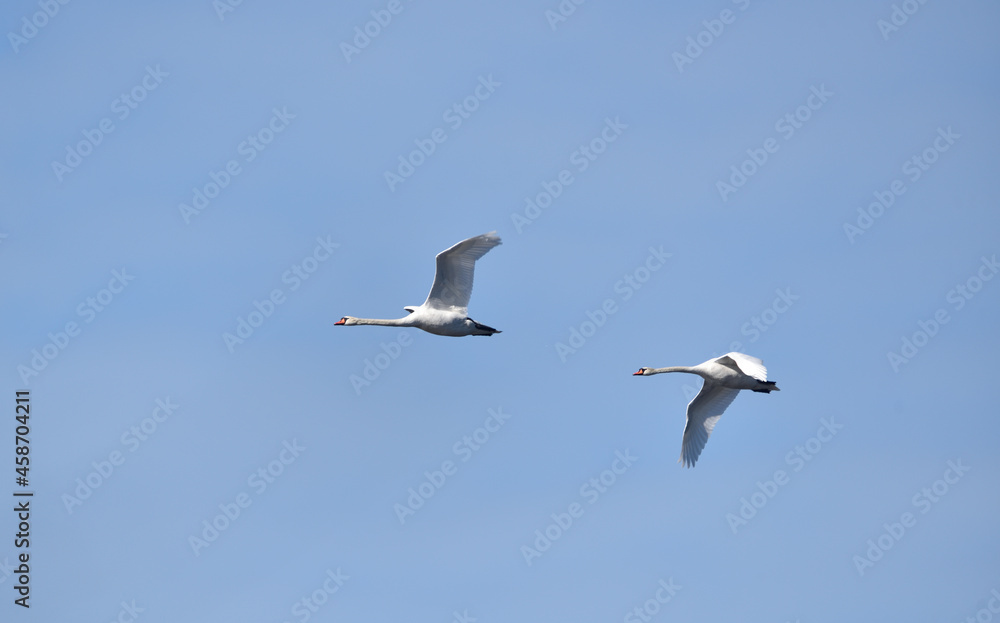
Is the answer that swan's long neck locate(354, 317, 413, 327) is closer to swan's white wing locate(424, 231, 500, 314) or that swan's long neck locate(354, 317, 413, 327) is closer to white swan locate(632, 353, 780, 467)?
swan's white wing locate(424, 231, 500, 314)

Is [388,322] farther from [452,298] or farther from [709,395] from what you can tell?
[709,395]

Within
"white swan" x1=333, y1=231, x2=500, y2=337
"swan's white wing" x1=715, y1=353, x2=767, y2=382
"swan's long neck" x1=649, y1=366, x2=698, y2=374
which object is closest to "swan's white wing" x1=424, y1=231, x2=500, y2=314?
"white swan" x1=333, y1=231, x2=500, y2=337

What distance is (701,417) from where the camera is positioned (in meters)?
41.7

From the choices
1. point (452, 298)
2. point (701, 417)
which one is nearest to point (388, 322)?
point (452, 298)

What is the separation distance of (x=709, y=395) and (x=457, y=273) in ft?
29.7

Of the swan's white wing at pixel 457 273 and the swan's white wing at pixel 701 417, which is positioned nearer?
the swan's white wing at pixel 457 273

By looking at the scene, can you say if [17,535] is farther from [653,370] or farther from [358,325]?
[653,370]

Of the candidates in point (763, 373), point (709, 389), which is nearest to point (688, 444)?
point (709, 389)

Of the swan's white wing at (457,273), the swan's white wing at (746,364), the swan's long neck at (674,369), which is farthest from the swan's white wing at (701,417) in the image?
the swan's white wing at (457,273)

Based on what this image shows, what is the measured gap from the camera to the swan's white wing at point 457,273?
36.9 m

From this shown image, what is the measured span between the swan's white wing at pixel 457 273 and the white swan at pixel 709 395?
24.2ft

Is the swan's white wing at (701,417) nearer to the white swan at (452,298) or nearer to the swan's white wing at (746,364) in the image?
the swan's white wing at (746,364)

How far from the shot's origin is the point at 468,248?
37156mm

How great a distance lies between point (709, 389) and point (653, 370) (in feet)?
6.34
